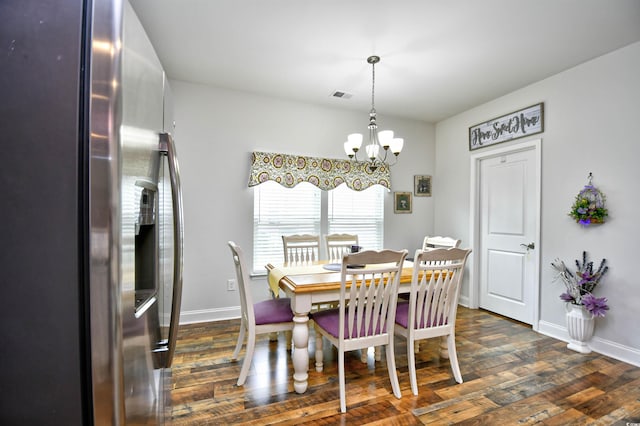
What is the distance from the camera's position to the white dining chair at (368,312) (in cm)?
191

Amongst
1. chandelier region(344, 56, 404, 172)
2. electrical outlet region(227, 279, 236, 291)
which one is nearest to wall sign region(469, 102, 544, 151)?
chandelier region(344, 56, 404, 172)

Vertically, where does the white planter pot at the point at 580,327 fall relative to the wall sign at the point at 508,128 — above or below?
below

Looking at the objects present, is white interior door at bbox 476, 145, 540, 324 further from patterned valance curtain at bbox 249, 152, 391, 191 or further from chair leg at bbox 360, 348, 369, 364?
chair leg at bbox 360, 348, 369, 364

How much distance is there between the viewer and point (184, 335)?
303cm

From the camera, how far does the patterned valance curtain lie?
3602 mm

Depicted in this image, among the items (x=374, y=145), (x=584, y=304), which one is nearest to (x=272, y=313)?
(x=374, y=145)

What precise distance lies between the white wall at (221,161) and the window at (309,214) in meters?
0.15

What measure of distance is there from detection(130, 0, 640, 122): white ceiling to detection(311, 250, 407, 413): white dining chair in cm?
177

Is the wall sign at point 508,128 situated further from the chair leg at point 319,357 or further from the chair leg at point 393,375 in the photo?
Answer: the chair leg at point 319,357

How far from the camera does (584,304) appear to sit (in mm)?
2676

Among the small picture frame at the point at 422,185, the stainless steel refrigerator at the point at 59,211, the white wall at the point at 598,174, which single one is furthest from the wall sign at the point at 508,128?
the stainless steel refrigerator at the point at 59,211

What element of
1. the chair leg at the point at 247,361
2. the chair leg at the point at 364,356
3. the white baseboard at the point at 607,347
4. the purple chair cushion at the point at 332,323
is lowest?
the chair leg at the point at 364,356

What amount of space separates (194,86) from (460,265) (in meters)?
3.31

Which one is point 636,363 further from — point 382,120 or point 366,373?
point 382,120
